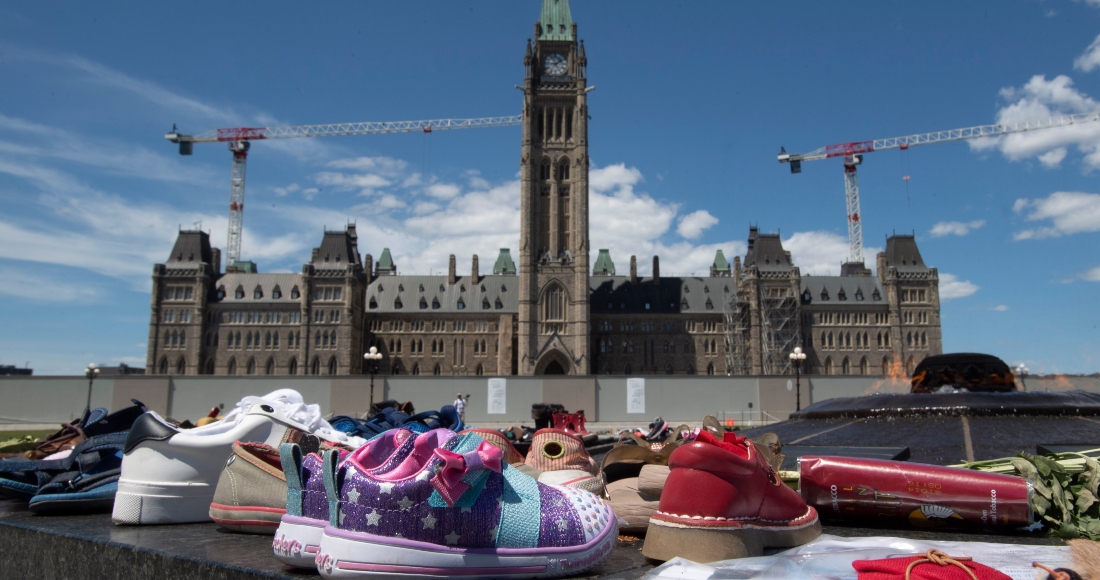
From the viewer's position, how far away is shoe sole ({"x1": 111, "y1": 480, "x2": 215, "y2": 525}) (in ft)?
9.87

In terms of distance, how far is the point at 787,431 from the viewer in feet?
25.9

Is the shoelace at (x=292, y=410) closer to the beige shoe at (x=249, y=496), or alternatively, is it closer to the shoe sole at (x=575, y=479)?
the beige shoe at (x=249, y=496)

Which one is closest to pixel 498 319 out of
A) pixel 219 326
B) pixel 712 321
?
pixel 712 321

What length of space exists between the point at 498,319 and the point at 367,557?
64191mm

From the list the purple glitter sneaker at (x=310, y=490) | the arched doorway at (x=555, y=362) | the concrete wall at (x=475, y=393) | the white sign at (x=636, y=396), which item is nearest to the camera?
the purple glitter sneaker at (x=310, y=490)

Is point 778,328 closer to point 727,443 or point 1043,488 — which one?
point 1043,488

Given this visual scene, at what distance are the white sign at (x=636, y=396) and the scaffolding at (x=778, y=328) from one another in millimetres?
31261

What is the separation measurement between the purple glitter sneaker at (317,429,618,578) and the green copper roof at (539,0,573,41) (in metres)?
64.9

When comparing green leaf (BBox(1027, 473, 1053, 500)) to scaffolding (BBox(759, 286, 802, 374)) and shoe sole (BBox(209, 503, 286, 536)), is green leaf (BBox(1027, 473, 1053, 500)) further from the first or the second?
scaffolding (BBox(759, 286, 802, 374))

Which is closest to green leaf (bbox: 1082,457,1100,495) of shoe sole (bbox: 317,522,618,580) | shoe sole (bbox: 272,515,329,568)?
shoe sole (bbox: 317,522,618,580)

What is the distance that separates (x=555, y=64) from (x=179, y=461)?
62.8m

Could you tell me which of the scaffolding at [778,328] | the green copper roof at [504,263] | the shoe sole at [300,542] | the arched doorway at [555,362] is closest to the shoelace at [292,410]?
the shoe sole at [300,542]

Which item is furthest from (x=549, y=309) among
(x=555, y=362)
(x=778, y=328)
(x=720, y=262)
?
(x=720, y=262)

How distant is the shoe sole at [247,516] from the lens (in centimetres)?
281
